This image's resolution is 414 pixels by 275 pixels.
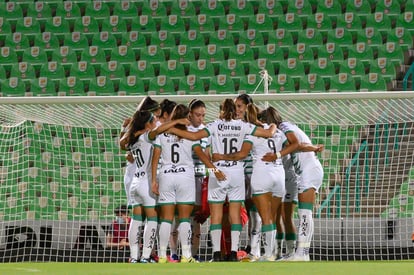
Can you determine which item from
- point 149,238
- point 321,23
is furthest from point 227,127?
point 321,23

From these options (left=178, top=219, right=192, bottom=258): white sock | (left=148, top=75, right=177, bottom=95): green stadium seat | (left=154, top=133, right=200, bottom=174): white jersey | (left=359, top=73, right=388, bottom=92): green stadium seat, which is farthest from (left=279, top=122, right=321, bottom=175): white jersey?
(left=148, top=75, right=177, bottom=95): green stadium seat

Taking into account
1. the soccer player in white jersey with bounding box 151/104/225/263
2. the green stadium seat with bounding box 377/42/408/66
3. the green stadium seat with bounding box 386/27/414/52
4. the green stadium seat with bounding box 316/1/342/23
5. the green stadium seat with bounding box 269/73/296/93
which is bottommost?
the soccer player in white jersey with bounding box 151/104/225/263

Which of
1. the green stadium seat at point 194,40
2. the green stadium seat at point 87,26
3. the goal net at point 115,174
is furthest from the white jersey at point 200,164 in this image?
the green stadium seat at point 87,26

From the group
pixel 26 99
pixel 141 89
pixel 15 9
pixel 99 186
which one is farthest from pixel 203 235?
pixel 15 9

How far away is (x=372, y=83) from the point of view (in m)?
14.9

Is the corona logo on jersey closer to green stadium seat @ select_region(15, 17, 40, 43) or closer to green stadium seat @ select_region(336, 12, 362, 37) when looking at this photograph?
green stadium seat @ select_region(336, 12, 362, 37)

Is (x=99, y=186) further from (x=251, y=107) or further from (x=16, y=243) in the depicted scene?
(x=251, y=107)

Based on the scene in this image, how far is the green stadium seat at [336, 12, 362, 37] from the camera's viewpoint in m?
16.0

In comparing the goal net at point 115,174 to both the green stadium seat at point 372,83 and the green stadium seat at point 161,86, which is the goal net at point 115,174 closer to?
the green stadium seat at point 372,83

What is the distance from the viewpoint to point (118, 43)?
16.6m

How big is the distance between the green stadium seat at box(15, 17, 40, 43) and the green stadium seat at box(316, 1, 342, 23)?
15.5ft

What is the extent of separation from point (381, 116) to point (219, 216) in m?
3.12

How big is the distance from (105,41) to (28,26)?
145 centimetres

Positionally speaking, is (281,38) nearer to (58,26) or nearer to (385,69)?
(385,69)
